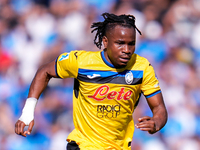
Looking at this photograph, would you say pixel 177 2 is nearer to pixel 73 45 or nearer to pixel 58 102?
pixel 73 45

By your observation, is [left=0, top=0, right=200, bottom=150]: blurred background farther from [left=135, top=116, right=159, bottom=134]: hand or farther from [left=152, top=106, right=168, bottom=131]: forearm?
[left=135, top=116, right=159, bottom=134]: hand

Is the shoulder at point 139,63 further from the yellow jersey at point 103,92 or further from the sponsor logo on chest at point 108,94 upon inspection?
the sponsor logo on chest at point 108,94

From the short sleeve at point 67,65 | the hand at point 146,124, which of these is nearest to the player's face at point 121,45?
the short sleeve at point 67,65

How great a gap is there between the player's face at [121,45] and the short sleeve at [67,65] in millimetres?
418

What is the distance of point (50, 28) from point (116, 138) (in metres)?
3.37

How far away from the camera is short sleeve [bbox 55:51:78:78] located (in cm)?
333

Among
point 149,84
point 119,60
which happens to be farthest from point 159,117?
point 119,60

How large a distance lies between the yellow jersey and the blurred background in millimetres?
→ 2513

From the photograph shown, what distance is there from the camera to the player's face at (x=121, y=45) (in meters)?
3.16

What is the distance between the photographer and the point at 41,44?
235 inches

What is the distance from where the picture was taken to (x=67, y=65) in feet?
11.0

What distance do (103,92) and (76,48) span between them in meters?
2.86

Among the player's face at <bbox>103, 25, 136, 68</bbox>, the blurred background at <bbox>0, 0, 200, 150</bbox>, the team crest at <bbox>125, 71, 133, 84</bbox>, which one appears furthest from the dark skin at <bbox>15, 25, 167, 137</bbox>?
the blurred background at <bbox>0, 0, 200, 150</bbox>

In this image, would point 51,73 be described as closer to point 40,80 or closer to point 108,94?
point 40,80
